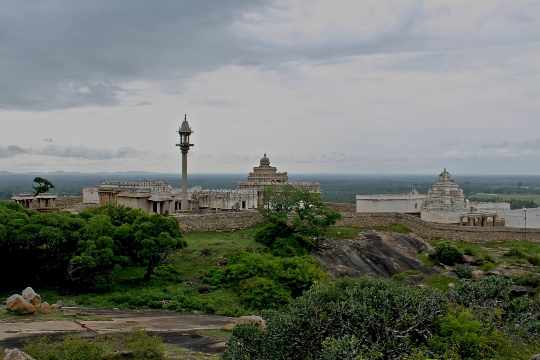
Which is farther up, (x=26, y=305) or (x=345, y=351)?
(x=345, y=351)

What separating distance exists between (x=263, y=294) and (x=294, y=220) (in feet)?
33.5

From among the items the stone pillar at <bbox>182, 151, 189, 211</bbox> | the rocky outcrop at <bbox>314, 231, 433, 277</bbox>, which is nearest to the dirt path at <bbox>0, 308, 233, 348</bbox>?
the rocky outcrop at <bbox>314, 231, 433, 277</bbox>

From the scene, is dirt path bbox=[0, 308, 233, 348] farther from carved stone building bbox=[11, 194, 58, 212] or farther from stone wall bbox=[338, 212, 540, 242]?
stone wall bbox=[338, 212, 540, 242]

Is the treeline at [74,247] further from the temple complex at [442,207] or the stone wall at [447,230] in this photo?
the temple complex at [442,207]

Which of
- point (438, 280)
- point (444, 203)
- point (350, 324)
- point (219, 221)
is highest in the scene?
point (444, 203)

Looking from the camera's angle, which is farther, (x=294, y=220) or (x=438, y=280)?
(x=294, y=220)

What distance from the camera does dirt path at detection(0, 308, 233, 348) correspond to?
19.3 m

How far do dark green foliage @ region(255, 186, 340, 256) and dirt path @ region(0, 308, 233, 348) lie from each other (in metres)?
12.2

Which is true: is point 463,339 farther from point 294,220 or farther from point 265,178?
point 265,178

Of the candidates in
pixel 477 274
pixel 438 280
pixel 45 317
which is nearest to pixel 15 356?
pixel 45 317

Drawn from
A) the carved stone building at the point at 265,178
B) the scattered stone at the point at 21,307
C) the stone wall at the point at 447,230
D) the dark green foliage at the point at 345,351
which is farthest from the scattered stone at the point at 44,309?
the carved stone building at the point at 265,178

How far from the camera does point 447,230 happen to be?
149ft

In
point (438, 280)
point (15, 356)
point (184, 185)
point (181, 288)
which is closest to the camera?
point (15, 356)

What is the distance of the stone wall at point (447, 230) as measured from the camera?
149 ft
